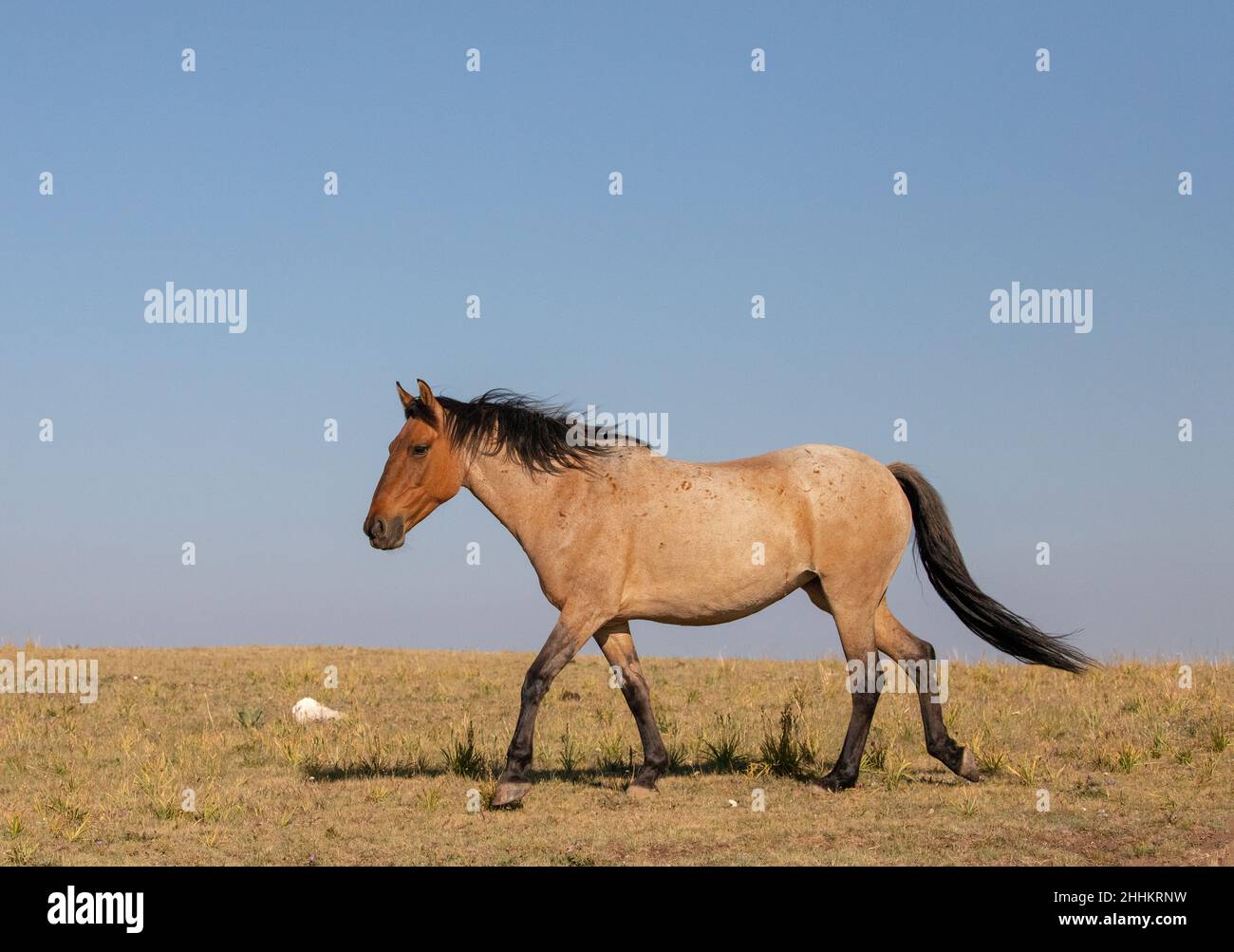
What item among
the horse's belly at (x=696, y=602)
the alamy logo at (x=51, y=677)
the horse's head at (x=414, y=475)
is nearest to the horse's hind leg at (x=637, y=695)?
the horse's belly at (x=696, y=602)

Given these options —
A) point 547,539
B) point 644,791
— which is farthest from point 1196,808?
point 547,539

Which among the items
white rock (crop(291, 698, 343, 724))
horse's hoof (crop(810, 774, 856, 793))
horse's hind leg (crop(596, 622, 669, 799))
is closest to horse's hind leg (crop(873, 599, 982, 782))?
horse's hoof (crop(810, 774, 856, 793))

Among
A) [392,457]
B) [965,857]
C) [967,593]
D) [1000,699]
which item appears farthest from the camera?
[1000,699]

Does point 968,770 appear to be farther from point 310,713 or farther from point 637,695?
point 310,713

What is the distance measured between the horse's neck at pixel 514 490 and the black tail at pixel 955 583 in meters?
3.35

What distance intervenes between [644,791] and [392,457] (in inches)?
139

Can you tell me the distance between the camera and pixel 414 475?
34.5 feet

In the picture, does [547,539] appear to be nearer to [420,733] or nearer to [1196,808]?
[420,733]

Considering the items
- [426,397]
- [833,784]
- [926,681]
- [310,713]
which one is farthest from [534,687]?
[310,713]

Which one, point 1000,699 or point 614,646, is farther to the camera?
point 1000,699

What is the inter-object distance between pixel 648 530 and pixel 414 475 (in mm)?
2045

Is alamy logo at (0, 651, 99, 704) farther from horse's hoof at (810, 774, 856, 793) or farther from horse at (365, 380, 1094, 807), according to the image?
horse's hoof at (810, 774, 856, 793)
